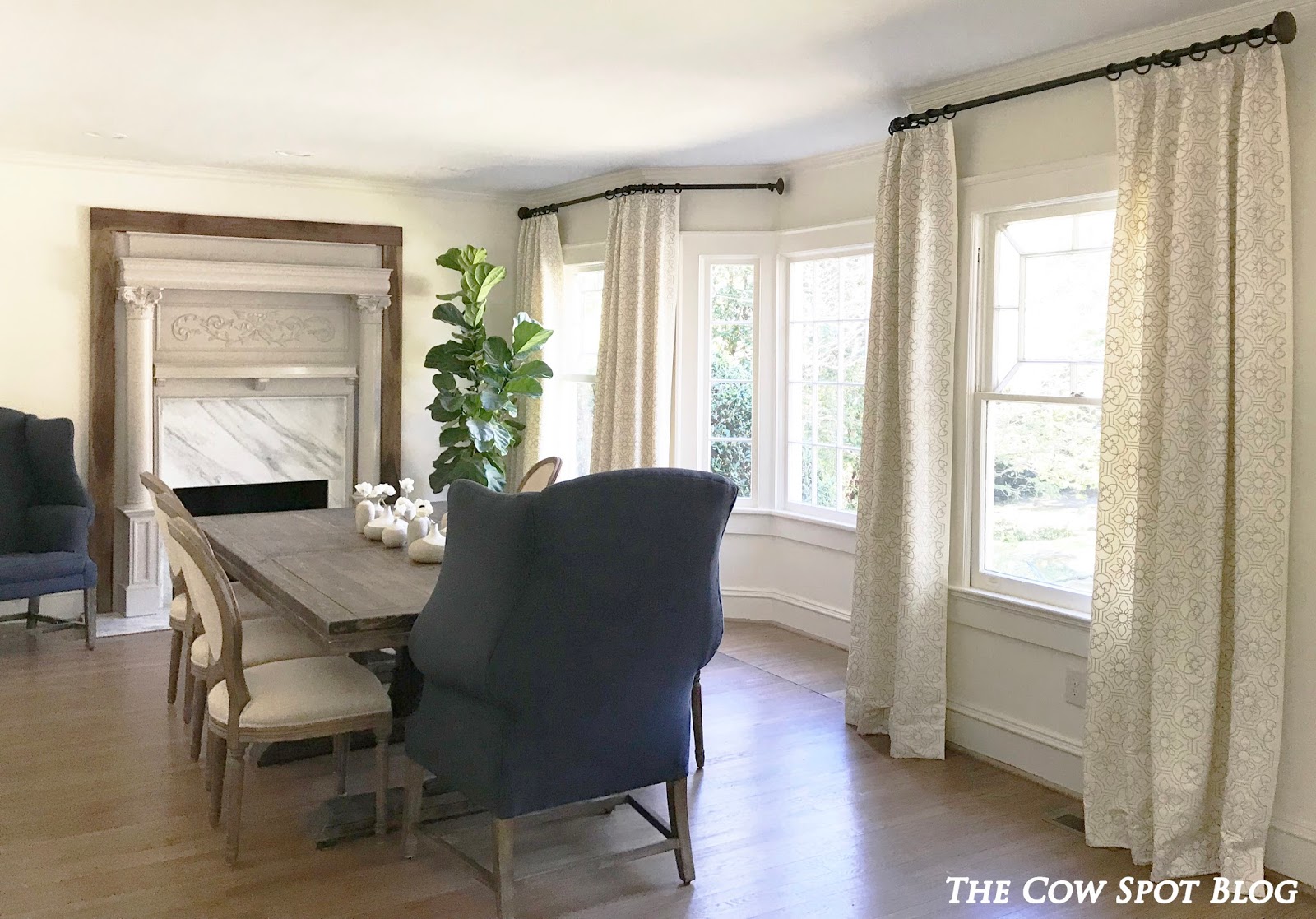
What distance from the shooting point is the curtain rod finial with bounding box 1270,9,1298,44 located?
3199mm

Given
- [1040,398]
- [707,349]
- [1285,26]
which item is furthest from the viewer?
[707,349]

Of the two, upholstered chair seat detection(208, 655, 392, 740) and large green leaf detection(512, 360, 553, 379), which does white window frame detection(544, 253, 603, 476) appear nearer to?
large green leaf detection(512, 360, 553, 379)

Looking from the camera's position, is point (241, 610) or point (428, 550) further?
point (241, 610)

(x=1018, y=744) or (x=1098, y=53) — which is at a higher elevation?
(x=1098, y=53)

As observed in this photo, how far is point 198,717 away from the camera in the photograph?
13.4 ft

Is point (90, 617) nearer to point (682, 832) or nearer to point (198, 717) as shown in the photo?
point (198, 717)

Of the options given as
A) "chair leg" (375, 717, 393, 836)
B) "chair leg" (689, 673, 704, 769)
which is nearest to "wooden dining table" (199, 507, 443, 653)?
"chair leg" (375, 717, 393, 836)

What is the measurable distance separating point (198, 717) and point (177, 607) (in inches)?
19.5

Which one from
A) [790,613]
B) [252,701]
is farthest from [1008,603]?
[252,701]

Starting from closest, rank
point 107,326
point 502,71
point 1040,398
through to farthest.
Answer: point 1040,398, point 502,71, point 107,326

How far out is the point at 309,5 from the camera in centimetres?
348

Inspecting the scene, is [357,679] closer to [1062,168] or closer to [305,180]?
[1062,168]

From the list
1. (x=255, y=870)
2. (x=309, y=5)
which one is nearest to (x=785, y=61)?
(x=309, y=5)

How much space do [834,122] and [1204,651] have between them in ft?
9.28
